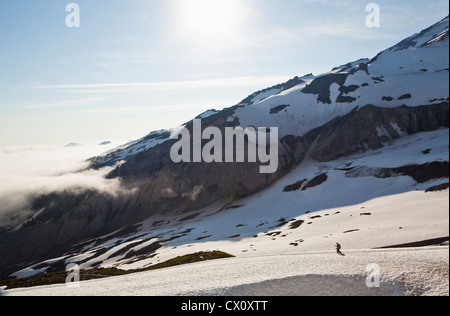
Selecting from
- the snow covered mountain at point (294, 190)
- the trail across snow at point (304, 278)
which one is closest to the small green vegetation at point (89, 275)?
the trail across snow at point (304, 278)

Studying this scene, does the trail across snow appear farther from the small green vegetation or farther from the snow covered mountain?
the snow covered mountain

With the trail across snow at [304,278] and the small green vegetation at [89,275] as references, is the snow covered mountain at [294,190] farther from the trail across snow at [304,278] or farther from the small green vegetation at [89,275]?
the trail across snow at [304,278]

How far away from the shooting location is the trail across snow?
99.7ft

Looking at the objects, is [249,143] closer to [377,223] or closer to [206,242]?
[206,242]

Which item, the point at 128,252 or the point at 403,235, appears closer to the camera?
the point at 403,235

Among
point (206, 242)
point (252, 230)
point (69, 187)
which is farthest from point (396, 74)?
point (69, 187)

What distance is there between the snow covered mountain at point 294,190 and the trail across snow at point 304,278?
1577 centimetres

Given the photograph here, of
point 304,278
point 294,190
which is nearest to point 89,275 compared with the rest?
point 304,278

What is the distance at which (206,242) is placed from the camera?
8831 centimetres

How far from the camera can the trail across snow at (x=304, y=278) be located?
30375 millimetres

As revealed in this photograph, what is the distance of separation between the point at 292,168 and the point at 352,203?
6551 centimetres

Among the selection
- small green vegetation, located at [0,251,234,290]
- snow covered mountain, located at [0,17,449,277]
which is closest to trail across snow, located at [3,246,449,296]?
small green vegetation, located at [0,251,234,290]

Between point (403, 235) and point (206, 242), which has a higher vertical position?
point (403, 235)

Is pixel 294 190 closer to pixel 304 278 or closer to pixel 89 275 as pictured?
pixel 89 275
